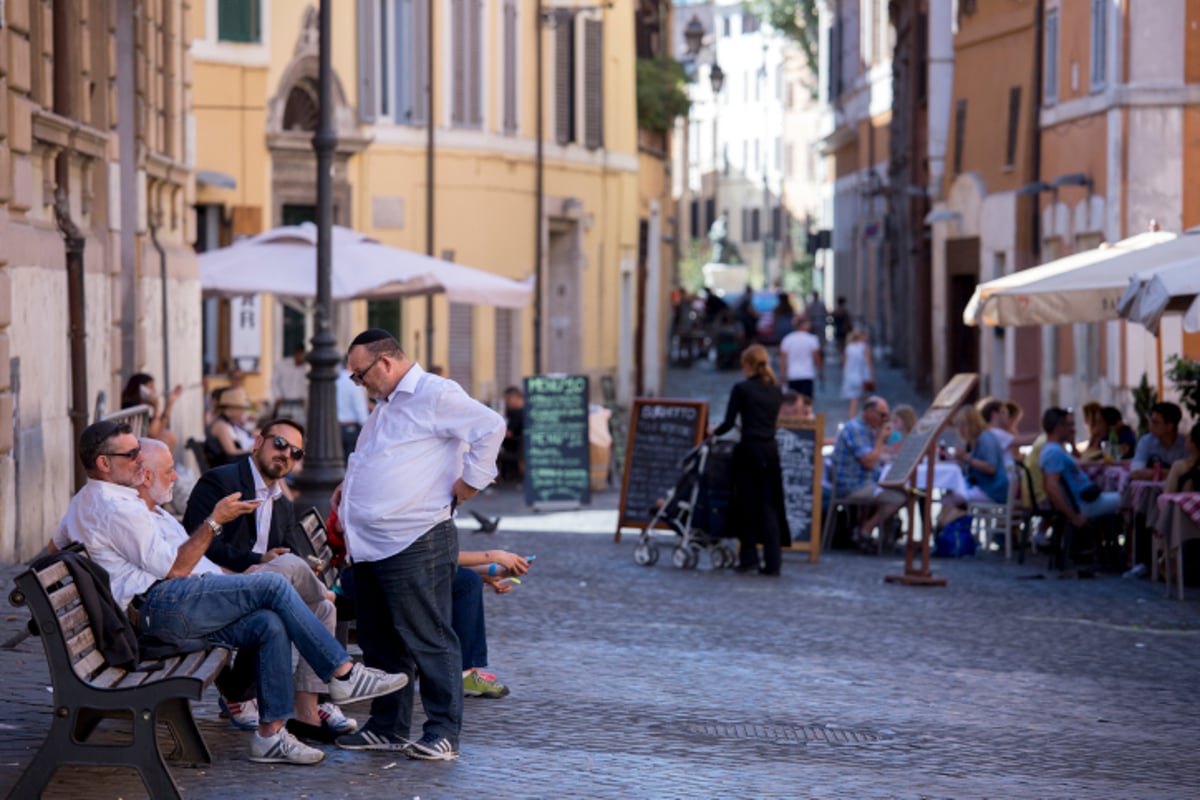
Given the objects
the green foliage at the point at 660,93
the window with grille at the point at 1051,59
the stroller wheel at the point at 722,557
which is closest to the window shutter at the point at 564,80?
the green foliage at the point at 660,93

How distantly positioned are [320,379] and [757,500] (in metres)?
3.40

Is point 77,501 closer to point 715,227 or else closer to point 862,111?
point 862,111

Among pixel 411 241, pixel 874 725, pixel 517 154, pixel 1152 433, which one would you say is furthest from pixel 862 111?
pixel 874 725

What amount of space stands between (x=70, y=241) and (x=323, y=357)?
6.61 ft

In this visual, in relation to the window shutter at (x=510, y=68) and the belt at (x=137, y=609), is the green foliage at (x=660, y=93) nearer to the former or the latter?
the window shutter at (x=510, y=68)

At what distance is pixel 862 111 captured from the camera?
56531mm

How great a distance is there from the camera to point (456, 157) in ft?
110

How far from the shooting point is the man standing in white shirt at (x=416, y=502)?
7.91 metres

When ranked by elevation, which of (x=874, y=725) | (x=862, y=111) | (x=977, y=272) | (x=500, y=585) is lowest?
(x=874, y=725)

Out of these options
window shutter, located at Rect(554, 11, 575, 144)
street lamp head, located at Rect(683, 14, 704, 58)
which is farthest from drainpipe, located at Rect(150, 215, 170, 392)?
street lamp head, located at Rect(683, 14, 704, 58)

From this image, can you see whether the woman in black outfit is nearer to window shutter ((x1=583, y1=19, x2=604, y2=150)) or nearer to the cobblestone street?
the cobblestone street

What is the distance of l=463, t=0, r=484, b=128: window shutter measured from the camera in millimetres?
33719

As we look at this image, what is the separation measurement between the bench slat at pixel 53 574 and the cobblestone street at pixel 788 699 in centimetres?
75

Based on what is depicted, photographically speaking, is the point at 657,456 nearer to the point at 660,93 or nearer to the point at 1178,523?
the point at 1178,523
